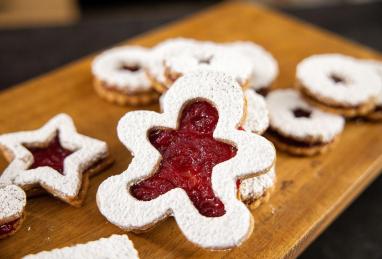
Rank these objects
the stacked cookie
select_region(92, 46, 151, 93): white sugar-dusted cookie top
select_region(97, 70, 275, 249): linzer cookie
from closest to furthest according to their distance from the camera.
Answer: select_region(97, 70, 275, 249): linzer cookie < the stacked cookie < select_region(92, 46, 151, 93): white sugar-dusted cookie top

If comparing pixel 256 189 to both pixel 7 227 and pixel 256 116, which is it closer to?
pixel 256 116

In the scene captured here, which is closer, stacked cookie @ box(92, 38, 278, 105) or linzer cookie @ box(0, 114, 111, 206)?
linzer cookie @ box(0, 114, 111, 206)

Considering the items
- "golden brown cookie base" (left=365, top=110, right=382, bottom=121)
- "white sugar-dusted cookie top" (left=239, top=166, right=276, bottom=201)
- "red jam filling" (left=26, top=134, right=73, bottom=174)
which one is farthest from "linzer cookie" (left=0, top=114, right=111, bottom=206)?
"golden brown cookie base" (left=365, top=110, right=382, bottom=121)

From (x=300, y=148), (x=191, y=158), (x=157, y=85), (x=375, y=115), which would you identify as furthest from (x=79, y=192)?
(x=375, y=115)

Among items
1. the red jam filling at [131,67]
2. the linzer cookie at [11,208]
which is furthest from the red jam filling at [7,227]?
the red jam filling at [131,67]

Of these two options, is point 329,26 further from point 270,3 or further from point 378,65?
point 270,3

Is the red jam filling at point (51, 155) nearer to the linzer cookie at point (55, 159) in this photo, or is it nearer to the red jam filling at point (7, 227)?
the linzer cookie at point (55, 159)

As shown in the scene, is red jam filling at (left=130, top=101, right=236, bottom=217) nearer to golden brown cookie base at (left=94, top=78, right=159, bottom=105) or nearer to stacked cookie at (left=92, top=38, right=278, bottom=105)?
stacked cookie at (left=92, top=38, right=278, bottom=105)
